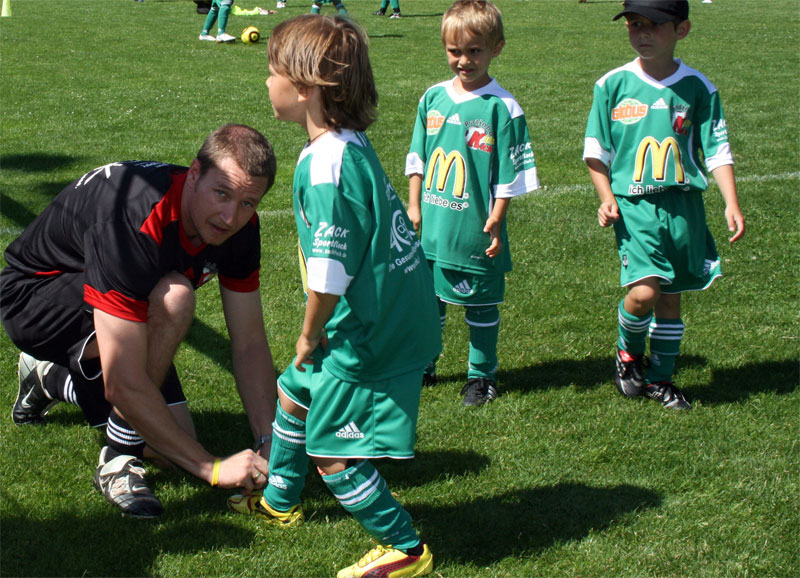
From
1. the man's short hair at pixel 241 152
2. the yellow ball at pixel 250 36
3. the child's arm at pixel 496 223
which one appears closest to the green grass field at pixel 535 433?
the child's arm at pixel 496 223

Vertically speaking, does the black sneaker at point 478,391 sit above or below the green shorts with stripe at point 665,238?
below

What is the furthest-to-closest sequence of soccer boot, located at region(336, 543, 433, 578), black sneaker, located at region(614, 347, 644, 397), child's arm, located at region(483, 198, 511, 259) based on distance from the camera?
black sneaker, located at region(614, 347, 644, 397)
child's arm, located at region(483, 198, 511, 259)
soccer boot, located at region(336, 543, 433, 578)

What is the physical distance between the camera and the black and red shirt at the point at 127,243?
2988 millimetres

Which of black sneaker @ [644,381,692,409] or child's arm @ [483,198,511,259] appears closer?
child's arm @ [483,198,511,259]

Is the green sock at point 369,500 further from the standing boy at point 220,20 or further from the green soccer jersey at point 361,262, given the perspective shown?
the standing boy at point 220,20

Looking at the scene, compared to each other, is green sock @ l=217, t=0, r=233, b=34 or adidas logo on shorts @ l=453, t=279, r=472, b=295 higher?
adidas logo on shorts @ l=453, t=279, r=472, b=295

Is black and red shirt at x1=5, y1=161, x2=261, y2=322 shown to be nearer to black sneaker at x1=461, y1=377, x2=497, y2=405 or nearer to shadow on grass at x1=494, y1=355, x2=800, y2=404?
black sneaker at x1=461, y1=377, x2=497, y2=405

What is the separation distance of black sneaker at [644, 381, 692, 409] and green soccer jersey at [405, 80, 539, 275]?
924 mm

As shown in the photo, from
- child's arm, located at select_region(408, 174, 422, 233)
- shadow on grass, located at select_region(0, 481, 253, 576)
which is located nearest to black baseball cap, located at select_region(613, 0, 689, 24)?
child's arm, located at select_region(408, 174, 422, 233)

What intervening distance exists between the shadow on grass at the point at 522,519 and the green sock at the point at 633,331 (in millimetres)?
915

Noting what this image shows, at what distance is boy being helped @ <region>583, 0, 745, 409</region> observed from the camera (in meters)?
3.93

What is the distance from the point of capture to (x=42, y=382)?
3.70 meters

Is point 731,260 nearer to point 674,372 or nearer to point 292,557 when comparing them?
point 674,372

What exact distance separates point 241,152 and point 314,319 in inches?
26.3
